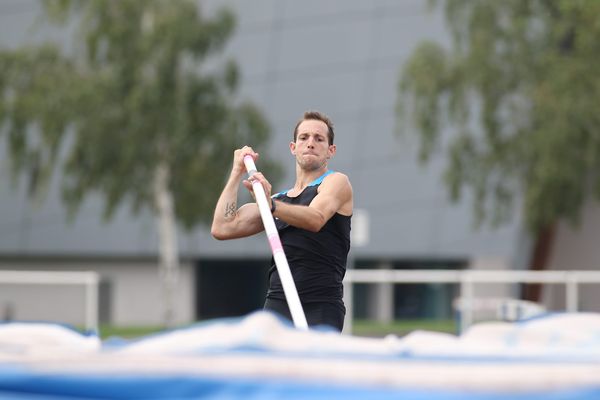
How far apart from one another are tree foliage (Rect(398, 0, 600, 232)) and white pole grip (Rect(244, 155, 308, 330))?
18133 mm

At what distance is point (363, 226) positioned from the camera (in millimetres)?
21062

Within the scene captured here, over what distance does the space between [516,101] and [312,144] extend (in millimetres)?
19620

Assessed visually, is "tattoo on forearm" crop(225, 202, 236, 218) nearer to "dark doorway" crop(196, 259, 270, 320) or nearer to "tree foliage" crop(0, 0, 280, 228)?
"tree foliage" crop(0, 0, 280, 228)

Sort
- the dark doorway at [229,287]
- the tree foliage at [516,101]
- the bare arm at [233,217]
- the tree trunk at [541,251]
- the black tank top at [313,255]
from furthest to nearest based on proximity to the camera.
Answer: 1. the dark doorway at [229,287]
2. the tree trunk at [541,251]
3. the tree foliage at [516,101]
4. the bare arm at [233,217]
5. the black tank top at [313,255]

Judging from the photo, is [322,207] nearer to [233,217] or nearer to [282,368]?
[233,217]

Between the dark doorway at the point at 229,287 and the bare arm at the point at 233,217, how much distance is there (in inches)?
1215

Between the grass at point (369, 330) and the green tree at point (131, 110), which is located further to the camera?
the green tree at point (131, 110)

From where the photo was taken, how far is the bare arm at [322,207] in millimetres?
5062

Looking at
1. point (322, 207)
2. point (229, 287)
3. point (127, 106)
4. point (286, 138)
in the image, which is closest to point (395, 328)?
point (127, 106)

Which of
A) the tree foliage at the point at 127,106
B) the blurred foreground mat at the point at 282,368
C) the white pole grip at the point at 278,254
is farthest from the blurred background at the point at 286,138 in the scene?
the blurred foreground mat at the point at 282,368

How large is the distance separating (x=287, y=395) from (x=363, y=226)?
1906 cm

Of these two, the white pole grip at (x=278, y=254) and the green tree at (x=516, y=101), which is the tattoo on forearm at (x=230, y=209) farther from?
the green tree at (x=516, y=101)

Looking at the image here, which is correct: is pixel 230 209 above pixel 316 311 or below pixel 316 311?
above

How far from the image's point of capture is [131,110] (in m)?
25.4
